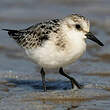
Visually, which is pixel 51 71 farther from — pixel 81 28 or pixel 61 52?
pixel 81 28

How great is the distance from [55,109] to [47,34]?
1.34 m

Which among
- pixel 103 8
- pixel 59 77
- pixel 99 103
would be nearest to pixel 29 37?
pixel 59 77

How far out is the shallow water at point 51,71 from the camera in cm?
643

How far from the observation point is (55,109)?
19.9ft

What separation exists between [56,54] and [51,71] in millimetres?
1808

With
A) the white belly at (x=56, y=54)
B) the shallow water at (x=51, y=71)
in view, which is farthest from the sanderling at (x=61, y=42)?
the shallow water at (x=51, y=71)

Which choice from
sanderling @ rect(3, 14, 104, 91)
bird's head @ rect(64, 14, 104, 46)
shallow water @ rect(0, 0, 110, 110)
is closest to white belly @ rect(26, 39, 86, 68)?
sanderling @ rect(3, 14, 104, 91)

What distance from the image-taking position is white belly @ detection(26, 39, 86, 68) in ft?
22.1

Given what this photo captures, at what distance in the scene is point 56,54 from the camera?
6738mm

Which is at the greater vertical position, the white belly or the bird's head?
the bird's head

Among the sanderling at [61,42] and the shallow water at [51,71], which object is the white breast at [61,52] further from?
the shallow water at [51,71]

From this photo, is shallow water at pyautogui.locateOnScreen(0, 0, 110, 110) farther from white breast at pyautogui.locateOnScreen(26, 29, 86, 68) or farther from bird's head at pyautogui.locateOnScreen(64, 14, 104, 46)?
bird's head at pyautogui.locateOnScreen(64, 14, 104, 46)

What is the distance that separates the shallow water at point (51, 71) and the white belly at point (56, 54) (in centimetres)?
47

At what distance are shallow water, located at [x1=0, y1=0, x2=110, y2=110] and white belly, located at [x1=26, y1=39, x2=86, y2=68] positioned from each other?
1.53ft
